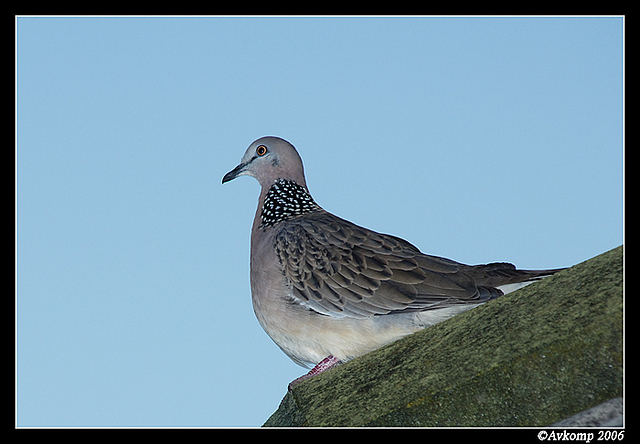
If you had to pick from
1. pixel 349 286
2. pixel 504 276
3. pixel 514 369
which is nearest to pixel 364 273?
pixel 349 286

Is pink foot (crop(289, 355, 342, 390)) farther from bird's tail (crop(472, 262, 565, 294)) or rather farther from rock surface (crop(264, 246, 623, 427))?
bird's tail (crop(472, 262, 565, 294))

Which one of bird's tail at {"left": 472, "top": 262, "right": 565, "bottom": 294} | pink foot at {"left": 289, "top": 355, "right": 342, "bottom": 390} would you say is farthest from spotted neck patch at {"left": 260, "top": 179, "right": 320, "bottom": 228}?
bird's tail at {"left": 472, "top": 262, "right": 565, "bottom": 294}

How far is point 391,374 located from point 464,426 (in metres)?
0.88

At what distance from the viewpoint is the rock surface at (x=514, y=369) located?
10.00 feet

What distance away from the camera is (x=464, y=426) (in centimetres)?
325

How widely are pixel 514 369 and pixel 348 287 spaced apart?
2542 millimetres

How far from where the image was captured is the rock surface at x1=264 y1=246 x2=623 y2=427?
3.05 meters

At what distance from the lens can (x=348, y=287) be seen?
560 centimetres

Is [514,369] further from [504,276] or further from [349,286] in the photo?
[349,286]

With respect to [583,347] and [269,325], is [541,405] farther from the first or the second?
[269,325]

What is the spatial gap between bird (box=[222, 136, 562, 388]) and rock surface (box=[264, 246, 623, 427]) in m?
1.04

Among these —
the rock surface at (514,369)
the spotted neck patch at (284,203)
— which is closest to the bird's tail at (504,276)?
the rock surface at (514,369)

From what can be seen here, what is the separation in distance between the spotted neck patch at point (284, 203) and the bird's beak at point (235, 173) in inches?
24.1
